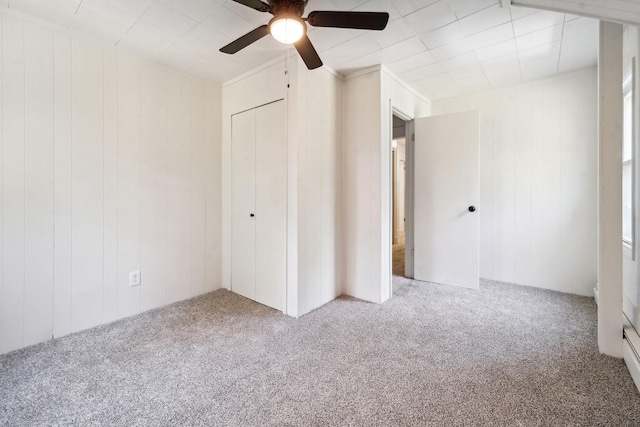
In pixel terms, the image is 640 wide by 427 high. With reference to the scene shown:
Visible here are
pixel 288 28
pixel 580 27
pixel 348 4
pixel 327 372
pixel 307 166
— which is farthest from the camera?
pixel 307 166

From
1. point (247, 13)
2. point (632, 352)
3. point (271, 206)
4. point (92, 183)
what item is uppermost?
point (247, 13)

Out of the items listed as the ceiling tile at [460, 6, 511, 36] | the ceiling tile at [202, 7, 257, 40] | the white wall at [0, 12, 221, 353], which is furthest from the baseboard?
the white wall at [0, 12, 221, 353]

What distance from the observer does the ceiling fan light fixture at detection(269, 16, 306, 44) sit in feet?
4.81

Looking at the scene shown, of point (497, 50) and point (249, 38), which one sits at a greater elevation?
point (497, 50)

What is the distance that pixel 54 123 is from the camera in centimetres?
196

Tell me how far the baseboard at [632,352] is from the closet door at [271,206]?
2.21 m

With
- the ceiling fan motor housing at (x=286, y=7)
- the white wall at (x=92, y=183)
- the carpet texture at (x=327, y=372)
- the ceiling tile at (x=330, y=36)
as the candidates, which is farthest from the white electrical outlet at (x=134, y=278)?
the ceiling tile at (x=330, y=36)

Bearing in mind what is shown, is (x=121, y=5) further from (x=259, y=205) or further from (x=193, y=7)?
(x=259, y=205)

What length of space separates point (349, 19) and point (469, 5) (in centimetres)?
89

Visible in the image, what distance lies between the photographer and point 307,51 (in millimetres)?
1706

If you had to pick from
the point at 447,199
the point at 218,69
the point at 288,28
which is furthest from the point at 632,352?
the point at 218,69

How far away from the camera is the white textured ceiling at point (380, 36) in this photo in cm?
177

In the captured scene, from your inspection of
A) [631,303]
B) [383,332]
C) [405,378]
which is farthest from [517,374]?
[631,303]

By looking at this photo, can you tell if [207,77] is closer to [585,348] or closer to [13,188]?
[13,188]
